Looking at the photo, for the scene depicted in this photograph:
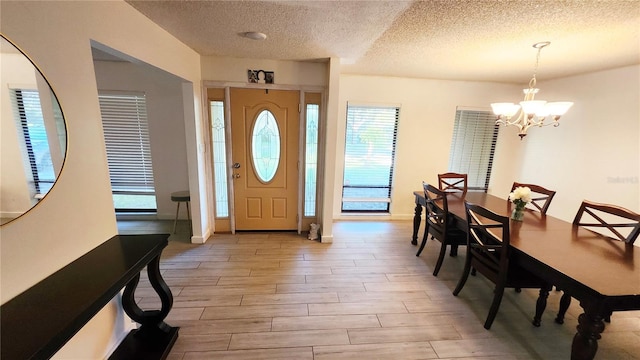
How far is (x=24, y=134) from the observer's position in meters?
1.06

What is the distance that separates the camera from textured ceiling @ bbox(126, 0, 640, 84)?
1.77 meters

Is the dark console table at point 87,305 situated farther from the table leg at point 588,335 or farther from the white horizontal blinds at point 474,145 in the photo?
the white horizontal blinds at point 474,145

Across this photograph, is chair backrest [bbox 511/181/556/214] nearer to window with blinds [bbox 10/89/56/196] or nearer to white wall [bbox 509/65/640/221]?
white wall [bbox 509/65/640/221]

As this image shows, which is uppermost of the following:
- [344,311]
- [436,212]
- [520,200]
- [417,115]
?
[417,115]

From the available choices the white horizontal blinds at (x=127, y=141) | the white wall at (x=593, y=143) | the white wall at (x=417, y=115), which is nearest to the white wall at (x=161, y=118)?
the white horizontal blinds at (x=127, y=141)

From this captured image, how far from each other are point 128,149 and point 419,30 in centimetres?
434

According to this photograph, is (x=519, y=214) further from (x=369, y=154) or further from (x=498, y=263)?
(x=369, y=154)

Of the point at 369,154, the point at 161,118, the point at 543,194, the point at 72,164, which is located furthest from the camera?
the point at 369,154

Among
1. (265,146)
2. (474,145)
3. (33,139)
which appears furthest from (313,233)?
(474,145)

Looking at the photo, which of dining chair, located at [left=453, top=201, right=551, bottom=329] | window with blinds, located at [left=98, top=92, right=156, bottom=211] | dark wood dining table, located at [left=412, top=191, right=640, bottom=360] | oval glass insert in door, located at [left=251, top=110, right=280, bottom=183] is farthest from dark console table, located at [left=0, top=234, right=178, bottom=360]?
window with blinds, located at [left=98, top=92, right=156, bottom=211]

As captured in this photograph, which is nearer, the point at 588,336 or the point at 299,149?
the point at 588,336

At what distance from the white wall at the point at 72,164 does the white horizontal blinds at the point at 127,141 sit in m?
2.39

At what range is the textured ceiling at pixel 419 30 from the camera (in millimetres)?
1771

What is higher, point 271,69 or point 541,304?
point 271,69
